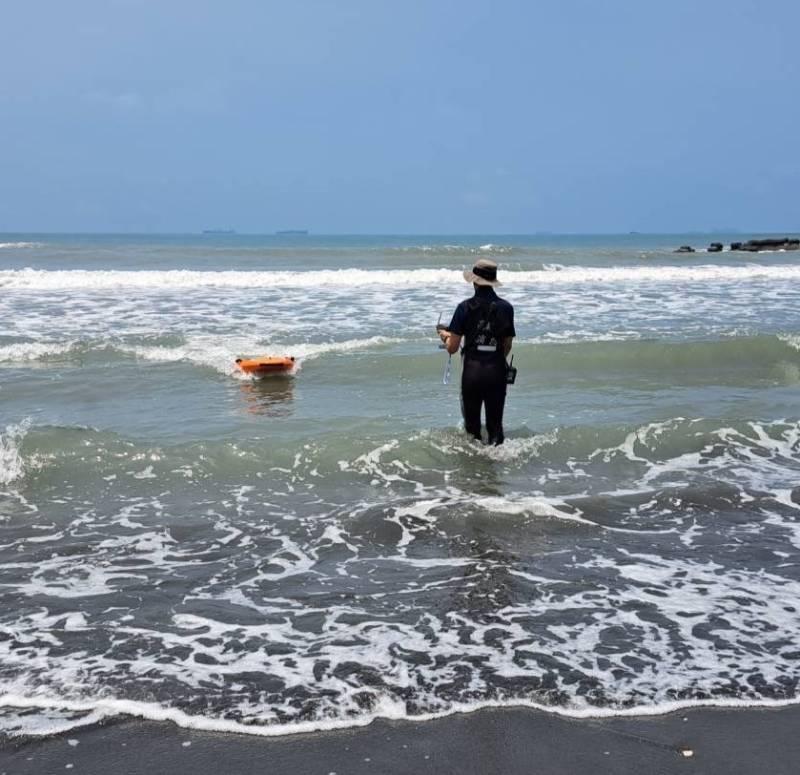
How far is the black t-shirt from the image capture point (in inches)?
292

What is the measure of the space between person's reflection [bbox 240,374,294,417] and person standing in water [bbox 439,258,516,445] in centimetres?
293

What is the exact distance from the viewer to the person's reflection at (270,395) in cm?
999

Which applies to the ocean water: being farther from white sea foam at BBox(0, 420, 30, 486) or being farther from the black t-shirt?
the black t-shirt

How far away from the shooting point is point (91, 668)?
413 cm

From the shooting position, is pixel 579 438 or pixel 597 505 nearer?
pixel 597 505

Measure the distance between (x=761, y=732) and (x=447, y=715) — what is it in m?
1.39

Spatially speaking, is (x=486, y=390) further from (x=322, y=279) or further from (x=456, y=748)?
(x=322, y=279)

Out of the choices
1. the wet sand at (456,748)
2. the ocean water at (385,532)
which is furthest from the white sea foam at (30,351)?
the wet sand at (456,748)

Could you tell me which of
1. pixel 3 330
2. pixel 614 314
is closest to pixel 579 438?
pixel 614 314

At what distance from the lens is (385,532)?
6148 mm

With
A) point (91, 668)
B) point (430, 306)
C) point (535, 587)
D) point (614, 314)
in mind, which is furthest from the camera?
point (430, 306)

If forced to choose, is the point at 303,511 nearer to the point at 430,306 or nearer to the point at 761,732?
the point at 761,732

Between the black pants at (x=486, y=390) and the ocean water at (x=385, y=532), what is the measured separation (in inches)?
11.1

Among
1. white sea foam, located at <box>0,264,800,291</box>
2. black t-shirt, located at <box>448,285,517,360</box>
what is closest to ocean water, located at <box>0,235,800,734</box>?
black t-shirt, located at <box>448,285,517,360</box>
